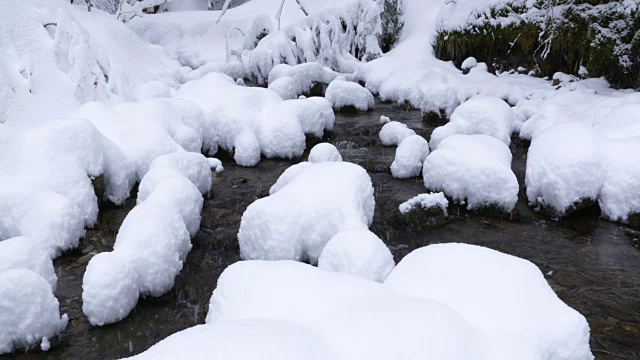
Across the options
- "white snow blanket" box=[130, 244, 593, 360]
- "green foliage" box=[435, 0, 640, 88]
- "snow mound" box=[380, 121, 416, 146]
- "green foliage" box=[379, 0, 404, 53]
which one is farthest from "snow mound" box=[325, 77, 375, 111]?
"white snow blanket" box=[130, 244, 593, 360]

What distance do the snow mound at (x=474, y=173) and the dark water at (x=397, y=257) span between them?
0.94 feet

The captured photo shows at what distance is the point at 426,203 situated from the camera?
819cm

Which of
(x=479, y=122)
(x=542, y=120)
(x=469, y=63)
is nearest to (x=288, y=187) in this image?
(x=479, y=122)

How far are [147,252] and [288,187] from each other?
7.03ft

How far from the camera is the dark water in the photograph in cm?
552

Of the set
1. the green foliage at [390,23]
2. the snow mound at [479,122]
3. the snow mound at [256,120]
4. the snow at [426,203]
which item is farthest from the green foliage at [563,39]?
the snow at [426,203]

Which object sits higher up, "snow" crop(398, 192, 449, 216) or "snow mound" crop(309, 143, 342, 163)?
"snow mound" crop(309, 143, 342, 163)

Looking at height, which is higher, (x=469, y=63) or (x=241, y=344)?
(x=241, y=344)

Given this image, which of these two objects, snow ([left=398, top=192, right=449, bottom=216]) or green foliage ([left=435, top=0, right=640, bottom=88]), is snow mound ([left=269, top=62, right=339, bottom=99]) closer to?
green foliage ([left=435, top=0, right=640, bottom=88])

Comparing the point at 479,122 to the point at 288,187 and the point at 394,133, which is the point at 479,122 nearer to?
the point at 394,133

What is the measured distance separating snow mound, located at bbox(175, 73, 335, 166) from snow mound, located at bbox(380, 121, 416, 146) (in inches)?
57.1

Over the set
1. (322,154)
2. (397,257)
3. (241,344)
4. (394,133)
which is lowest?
(397,257)

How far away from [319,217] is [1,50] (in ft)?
28.4

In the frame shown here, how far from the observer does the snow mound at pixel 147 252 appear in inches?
220
